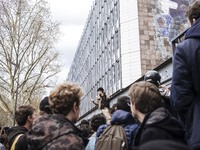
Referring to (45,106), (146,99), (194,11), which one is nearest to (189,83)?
(146,99)

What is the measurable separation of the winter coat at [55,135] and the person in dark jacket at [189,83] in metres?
0.89

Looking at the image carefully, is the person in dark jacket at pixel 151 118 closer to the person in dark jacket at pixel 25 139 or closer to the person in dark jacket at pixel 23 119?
the person in dark jacket at pixel 25 139

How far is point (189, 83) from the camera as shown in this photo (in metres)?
2.91

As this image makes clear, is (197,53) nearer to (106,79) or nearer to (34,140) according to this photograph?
(34,140)

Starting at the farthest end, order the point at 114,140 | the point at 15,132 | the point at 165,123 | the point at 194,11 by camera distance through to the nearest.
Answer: the point at 15,132 → the point at 114,140 → the point at 194,11 → the point at 165,123

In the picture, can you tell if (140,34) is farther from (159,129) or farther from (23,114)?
(159,129)

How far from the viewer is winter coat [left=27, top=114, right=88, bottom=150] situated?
2660 millimetres

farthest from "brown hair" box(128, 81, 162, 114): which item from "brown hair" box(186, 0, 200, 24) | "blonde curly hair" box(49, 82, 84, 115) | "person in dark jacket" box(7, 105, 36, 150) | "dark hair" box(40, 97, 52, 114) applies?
"person in dark jacket" box(7, 105, 36, 150)

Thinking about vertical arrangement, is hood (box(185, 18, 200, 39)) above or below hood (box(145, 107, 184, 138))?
above

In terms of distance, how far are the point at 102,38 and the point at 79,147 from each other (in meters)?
36.4

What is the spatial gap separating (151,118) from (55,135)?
80 centimetres

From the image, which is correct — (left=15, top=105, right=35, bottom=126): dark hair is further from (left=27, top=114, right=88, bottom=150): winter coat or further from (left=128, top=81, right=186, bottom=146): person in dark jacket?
(left=128, top=81, right=186, bottom=146): person in dark jacket

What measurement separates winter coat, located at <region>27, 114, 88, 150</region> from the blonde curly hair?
0.15 metres

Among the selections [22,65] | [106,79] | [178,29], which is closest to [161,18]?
[178,29]
